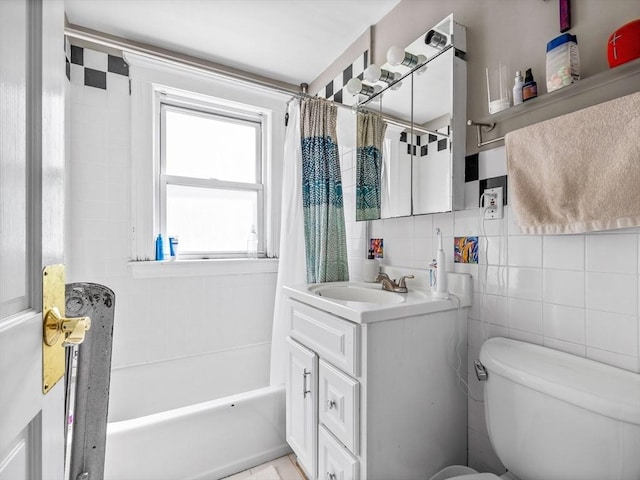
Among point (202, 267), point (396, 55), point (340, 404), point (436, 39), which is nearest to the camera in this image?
point (340, 404)

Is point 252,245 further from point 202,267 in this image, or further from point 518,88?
point 518,88

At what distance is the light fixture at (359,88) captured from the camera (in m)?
1.68

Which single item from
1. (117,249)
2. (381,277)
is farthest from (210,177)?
(381,277)

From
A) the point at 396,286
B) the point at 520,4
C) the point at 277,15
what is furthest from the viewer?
the point at 277,15

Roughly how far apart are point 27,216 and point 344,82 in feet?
6.48

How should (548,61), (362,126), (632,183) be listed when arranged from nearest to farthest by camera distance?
(632,183) < (548,61) < (362,126)

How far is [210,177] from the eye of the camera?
91.5 inches

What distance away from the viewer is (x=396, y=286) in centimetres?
147

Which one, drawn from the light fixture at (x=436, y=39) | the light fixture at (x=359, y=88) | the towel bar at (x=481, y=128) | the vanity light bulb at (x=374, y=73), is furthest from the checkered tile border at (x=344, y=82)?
the towel bar at (x=481, y=128)

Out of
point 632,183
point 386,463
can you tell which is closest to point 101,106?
point 386,463

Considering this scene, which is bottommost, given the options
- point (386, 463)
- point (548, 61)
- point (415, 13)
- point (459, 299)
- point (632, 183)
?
point (386, 463)

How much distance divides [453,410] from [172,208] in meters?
2.00

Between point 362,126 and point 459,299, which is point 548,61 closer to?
point 459,299

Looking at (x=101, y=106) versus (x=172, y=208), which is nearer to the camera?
(x=101, y=106)
